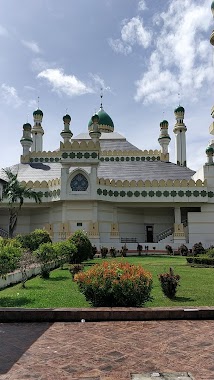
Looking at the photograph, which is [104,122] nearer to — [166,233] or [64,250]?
[166,233]

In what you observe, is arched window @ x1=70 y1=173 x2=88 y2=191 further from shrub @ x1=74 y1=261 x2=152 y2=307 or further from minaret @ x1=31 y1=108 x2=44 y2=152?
shrub @ x1=74 y1=261 x2=152 y2=307

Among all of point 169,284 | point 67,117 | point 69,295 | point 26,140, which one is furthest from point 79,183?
point 169,284

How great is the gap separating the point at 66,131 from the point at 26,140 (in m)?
9.38

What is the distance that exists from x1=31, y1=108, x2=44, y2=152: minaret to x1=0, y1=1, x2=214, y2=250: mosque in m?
11.0

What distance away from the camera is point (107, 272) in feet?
26.7

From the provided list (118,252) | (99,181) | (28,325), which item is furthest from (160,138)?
(28,325)

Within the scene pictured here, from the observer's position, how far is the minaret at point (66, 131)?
120 feet

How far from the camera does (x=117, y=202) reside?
31922 mm

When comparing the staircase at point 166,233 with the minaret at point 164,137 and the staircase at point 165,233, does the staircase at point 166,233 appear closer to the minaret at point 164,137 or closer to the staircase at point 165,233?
the staircase at point 165,233

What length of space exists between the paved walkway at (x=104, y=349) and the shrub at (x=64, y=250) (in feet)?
31.8

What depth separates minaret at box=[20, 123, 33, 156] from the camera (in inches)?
1722

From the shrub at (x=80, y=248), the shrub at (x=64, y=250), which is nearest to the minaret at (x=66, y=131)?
the shrub at (x=80, y=248)

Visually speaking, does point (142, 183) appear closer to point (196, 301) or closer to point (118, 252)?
point (118, 252)

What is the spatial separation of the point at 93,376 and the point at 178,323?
3077 mm
